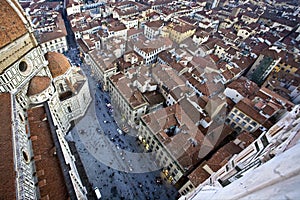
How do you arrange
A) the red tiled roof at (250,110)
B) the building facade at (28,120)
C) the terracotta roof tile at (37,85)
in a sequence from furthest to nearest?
the red tiled roof at (250,110) < the terracotta roof tile at (37,85) < the building facade at (28,120)

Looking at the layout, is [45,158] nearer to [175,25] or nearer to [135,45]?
[135,45]

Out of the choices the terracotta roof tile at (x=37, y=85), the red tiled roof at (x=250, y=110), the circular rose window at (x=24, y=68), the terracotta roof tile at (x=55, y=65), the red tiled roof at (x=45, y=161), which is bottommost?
the red tiled roof at (x=250, y=110)

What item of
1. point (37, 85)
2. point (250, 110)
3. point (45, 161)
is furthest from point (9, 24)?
point (250, 110)

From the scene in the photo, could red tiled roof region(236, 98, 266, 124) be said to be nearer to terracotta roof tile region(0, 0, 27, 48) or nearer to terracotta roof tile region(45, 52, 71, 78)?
terracotta roof tile region(45, 52, 71, 78)

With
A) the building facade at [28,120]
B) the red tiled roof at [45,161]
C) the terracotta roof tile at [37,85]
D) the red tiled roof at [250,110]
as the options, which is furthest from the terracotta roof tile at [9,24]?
the red tiled roof at [250,110]

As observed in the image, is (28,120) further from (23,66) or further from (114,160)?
(114,160)

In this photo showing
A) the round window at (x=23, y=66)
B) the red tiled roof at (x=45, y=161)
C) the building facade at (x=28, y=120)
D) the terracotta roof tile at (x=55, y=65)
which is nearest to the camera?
the building facade at (x=28, y=120)

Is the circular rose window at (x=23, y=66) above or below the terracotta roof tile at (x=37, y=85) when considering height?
above

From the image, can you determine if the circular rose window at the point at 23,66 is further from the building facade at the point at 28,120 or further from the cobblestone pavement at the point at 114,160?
the cobblestone pavement at the point at 114,160

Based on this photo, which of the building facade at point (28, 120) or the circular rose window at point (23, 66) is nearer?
the building facade at point (28, 120)
